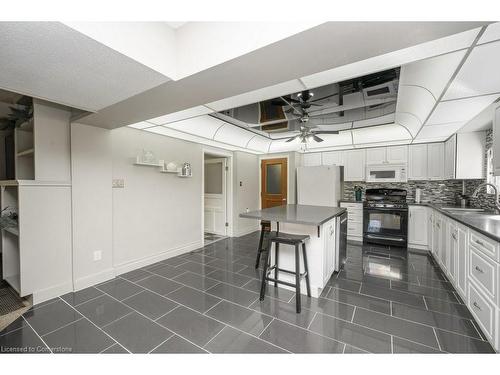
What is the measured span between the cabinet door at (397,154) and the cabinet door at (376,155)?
0.26 feet

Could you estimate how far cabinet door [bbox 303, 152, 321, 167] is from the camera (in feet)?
19.2

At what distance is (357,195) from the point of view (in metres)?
5.25

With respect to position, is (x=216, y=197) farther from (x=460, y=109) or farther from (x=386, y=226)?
(x=460, y=109)

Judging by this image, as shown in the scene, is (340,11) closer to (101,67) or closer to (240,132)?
(101,67)

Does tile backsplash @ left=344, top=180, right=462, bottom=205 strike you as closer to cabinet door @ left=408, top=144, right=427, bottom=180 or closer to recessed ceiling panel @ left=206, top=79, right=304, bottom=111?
cabinet door @ left=408, top=144, right=427, bottom=180

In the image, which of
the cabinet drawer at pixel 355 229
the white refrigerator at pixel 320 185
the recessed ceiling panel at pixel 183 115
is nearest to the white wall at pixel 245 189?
the white refrigerator at pixel 320 185

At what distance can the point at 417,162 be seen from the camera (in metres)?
4.63

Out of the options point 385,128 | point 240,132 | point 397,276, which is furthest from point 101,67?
point 385,128

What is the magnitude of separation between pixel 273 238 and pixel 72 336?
2.11 m

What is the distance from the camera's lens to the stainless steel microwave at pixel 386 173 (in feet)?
15.4

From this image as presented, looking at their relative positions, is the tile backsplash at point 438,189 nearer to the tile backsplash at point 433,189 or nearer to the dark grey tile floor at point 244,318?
the tile backsplash at point 433,189

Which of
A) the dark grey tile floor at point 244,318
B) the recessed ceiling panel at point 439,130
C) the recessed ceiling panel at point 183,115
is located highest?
the recessed ceiling panel at point 183,115

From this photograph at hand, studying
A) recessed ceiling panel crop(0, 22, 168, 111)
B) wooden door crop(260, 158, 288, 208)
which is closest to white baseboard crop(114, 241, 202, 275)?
recessed ceiling panel crop(0, 22, 168, 111)

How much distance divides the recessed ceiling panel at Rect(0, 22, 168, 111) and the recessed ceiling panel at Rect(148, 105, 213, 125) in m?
1.00
